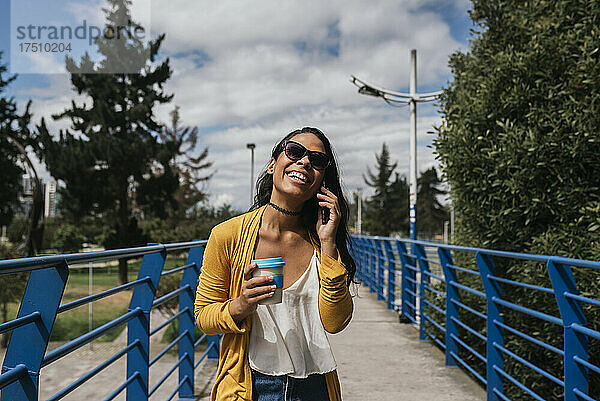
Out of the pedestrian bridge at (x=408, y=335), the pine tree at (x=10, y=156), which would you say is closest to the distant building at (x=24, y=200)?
the pine tree at (x=10, y=156)

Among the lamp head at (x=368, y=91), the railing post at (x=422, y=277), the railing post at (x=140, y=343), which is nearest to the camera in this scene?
the railing post at (x=140, y=343)

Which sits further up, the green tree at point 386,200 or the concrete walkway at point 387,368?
the green tree at point 386,200

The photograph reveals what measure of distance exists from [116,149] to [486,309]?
107ft

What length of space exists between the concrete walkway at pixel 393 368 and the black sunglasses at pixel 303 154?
356 centimetres

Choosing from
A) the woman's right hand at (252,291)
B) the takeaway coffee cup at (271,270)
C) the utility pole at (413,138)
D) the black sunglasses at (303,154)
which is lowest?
the woman's right hand at (252,291)

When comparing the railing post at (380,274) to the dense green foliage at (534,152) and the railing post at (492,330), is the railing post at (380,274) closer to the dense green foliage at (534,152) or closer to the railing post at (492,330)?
the dense green foliage at (534,152)

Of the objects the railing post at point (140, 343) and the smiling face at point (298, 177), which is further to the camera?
the railing post at point (140, 343)

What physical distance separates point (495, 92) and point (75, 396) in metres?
23.3

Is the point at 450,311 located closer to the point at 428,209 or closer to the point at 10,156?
the point at 10,156

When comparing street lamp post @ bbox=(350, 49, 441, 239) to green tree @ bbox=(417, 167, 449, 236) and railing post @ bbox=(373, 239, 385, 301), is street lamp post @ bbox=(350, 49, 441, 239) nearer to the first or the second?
railing post @ bbox=(373, 239, 385, 301)

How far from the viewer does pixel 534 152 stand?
261 inches

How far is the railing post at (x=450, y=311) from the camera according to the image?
645cm

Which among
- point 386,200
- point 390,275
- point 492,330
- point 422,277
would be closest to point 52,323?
point 492,330

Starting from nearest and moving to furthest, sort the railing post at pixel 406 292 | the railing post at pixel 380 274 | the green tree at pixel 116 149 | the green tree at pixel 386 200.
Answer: the railing post at pixel 406 292 → the railing post at pixel 380 274 → the green tree at pixel 116 149 → the green tree at pixel 386 200
